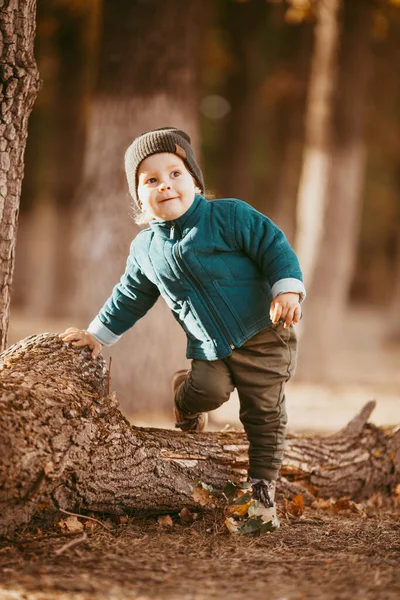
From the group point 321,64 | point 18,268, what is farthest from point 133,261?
point 18,268

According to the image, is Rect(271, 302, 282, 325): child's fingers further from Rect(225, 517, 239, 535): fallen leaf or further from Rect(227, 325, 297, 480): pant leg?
Rect(225, 517, 239, 535): fallen leaf

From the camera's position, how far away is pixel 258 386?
151 inches

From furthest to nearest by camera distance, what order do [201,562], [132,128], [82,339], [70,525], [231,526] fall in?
[132,128], [82,339], [231,526], [70,525], [201,562]

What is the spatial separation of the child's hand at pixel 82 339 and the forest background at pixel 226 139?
1006 mm

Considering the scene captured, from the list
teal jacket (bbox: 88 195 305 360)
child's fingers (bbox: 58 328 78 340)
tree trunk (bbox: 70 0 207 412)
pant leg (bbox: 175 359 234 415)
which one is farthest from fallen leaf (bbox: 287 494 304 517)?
tree trunk (bbox: 70 0 207 412)

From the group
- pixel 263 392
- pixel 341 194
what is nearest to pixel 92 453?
pixel 263 392

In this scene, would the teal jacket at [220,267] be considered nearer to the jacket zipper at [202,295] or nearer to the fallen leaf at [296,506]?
the jacket zipper at [202,295]

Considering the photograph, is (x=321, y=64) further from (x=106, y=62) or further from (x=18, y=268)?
(x=18, y=268)

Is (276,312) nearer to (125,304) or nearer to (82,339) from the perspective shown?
(125,304)

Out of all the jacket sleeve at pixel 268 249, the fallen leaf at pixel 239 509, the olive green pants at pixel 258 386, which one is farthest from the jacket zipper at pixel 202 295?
the fallen leaf at pixel 239 509

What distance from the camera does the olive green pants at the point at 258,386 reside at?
151 inches

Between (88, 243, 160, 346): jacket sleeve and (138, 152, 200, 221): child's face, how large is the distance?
42 centimetres

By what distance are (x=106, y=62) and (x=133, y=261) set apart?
4.01 m

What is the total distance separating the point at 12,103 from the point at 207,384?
68.7 inches
